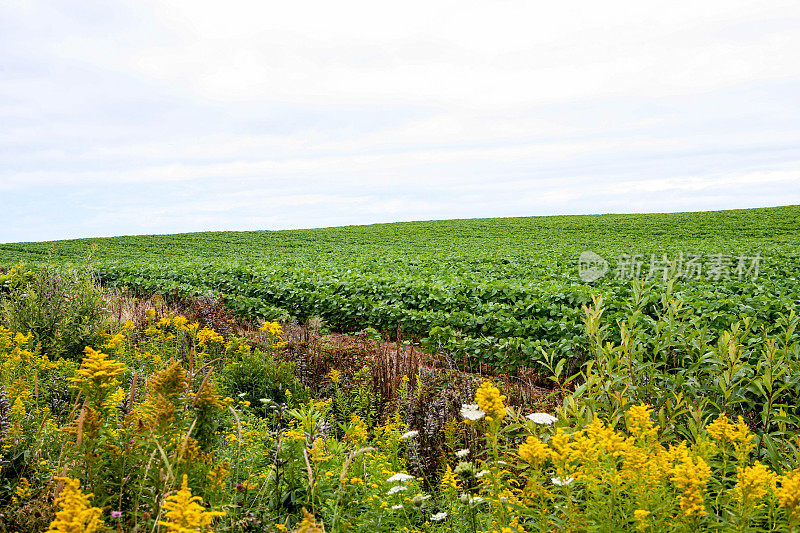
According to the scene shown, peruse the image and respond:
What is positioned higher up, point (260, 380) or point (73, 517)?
point (73, 517)

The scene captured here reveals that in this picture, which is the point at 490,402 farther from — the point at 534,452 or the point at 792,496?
the point at 792,496

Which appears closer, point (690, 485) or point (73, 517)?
point (73, 517)

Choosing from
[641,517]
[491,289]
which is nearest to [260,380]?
[641,517]

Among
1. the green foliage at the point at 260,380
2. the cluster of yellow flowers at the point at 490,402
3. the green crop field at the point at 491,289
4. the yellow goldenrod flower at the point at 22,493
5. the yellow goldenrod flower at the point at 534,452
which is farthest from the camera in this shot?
the green crop field at the point at 491,289

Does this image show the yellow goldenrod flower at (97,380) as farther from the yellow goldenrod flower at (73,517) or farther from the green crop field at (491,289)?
the green crop field at (491,289)

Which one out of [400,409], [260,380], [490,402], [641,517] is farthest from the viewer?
[260,380]

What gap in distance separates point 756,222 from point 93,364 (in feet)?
129

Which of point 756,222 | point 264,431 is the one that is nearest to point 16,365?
point 264,431

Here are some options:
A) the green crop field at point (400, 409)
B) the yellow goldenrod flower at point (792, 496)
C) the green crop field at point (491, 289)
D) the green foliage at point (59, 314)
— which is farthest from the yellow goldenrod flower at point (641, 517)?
the green foliage at point (59, 314)

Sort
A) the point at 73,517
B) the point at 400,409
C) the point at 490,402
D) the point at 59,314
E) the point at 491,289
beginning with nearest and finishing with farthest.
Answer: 1. the point at 73,517
2. the point at 490,402
3. the point at 400,409
4. the point at 59,314
5. the point at 491,289

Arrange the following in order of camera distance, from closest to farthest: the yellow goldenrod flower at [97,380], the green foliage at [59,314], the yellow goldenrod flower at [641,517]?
1. the yellow goldenrod flower at [641,517]
2. the yellow goldenrod flower at [97,380]
3. the green foliage at [59,314]

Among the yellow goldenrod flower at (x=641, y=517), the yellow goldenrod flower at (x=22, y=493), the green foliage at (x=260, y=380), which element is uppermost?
the yellow goldenrod flower at (x=641, y=517)

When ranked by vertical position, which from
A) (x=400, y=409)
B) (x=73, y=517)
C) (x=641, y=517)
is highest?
(x=73, y=517)

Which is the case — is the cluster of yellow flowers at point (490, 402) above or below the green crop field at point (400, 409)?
above
